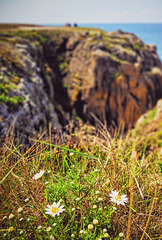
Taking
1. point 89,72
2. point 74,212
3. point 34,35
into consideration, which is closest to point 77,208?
point 74,212

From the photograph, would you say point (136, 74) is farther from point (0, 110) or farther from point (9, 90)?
point (0, 110)

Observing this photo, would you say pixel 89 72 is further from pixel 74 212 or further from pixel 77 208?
pixel 74 212

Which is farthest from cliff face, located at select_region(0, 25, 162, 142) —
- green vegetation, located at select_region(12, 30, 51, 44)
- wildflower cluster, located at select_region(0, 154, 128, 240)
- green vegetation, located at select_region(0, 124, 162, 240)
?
wildflower cluster, located at select_region(0, 154, 128, 240)

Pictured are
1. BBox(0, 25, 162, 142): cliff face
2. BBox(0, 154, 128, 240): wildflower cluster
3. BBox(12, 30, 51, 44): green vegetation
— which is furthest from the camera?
BBox(12, 30, 51, 44): green vegetation

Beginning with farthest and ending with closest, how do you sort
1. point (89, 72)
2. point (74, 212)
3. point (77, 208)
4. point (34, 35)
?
point (34, 35) < point (89, 72) < point (77, 208) < point (74, 212)

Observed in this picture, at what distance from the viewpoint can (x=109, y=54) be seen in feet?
48.8

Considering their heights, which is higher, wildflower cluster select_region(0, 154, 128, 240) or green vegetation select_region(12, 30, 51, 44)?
green vegetation select_region(12, 30, 51, 44)

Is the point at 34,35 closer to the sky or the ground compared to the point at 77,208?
closer to the sky

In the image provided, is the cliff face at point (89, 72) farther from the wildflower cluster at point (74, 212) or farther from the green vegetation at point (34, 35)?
the wildflower cluster at point (74, 212)

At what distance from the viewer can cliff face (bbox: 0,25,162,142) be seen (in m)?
11.5

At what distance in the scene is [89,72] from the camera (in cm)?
1386

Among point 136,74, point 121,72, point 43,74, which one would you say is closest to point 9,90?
point 43,74

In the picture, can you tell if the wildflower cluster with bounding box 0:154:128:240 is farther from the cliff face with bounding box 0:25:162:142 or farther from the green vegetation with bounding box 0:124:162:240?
the cliff face with bounding box 0:25:162:142

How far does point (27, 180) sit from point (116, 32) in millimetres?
19802
